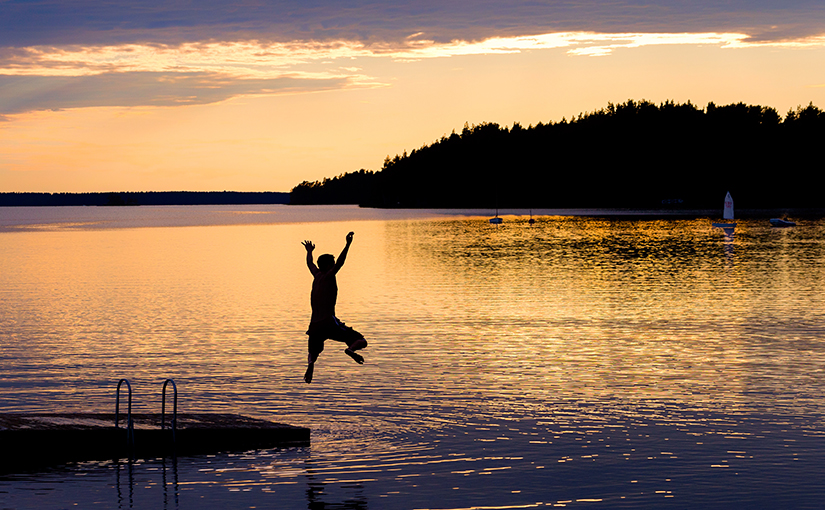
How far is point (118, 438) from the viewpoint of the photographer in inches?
716

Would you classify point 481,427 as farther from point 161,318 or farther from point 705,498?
point 161,318

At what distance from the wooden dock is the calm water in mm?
409

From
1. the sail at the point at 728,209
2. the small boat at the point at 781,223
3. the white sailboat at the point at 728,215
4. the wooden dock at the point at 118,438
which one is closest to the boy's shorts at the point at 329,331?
the wooden dock at the point at 118,438

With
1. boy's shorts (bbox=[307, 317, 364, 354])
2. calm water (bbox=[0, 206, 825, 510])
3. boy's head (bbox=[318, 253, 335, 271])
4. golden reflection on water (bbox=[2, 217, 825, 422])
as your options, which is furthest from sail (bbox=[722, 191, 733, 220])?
boy's head (bbox=[318, 253, 335, 271])

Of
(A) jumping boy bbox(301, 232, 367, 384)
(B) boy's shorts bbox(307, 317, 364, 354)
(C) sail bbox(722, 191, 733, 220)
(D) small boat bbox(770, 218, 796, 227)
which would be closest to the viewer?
(A) jumping boy bbox(301, 232, 367, 384)

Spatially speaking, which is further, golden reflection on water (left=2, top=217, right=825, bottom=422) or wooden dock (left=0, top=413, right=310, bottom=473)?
golden reflection on water (left=2, top=217, right=825, bottom=422)

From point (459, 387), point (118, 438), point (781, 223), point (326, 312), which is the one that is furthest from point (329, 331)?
point (781, 223)

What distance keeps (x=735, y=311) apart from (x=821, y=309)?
3926 millimetres

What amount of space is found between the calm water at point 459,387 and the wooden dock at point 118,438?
16.1 inches

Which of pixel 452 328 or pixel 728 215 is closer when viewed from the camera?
pixel 452 328

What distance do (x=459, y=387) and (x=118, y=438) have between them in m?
9.36

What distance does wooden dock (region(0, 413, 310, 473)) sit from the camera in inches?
688

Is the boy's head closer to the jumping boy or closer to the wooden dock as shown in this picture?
the jumping boy

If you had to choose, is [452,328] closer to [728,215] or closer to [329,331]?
[329,331]
